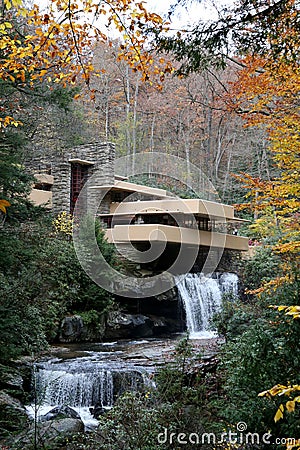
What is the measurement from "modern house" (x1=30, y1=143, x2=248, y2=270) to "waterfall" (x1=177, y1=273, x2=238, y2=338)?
1.41 meters

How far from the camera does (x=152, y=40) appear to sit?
3984 millimetres

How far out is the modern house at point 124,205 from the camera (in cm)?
1546

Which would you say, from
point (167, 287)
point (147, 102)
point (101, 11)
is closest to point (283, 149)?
point (101, 11)

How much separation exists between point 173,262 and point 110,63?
9.43 m

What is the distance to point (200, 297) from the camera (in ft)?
45.0

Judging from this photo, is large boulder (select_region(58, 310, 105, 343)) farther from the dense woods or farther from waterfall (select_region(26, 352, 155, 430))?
waterfall (select_region(26, 352, 155, 430))

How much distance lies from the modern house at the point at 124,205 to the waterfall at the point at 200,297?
4.61ft

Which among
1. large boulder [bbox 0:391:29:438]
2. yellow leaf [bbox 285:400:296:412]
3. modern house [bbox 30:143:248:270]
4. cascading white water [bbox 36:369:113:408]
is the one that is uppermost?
modern house [bbox 30:143:248:270]

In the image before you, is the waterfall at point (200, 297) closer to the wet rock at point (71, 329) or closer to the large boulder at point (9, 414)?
the wet rock at point (71, 329)

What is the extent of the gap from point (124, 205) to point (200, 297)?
13.4ft

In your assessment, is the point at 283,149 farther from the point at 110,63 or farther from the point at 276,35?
the point at 110,63

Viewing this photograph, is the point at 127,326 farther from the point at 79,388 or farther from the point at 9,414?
the point at 9,414

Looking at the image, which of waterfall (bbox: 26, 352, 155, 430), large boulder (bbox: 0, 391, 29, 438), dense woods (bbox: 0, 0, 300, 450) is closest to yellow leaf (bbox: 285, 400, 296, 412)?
dense woods (bbox: 0, 0, 300, 450)

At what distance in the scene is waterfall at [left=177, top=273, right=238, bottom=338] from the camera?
1319 centimetres
